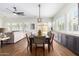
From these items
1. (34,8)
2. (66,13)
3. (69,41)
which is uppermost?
(34,8)

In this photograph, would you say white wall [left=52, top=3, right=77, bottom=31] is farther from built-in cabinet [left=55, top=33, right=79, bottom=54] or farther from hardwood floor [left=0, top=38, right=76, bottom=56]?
hardwood floor [left=0, top=38, right=76, bottom=56]

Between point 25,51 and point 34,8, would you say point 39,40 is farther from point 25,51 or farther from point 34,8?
point 34,8

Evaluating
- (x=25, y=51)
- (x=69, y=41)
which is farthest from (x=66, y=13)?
(x=25, y=51)

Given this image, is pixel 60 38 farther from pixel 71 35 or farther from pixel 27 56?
pixel 27 56

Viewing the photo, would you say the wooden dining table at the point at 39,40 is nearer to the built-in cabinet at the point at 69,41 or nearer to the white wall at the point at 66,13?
the built-in cabinet at the point at 69,41

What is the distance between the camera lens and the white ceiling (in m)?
2.74

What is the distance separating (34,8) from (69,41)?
124 centimetres

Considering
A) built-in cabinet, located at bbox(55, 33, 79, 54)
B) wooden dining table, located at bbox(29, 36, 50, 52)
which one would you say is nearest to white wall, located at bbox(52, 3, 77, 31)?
built-in cabinet, located at bbox(55, 33, 79, 54)

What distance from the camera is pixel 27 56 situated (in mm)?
2801

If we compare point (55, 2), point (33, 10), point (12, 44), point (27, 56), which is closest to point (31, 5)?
point (33, 10)

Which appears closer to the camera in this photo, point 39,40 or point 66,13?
point 66,13

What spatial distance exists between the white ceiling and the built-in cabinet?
0.64 m

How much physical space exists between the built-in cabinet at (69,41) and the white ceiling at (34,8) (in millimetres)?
638

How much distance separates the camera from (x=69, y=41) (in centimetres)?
286
